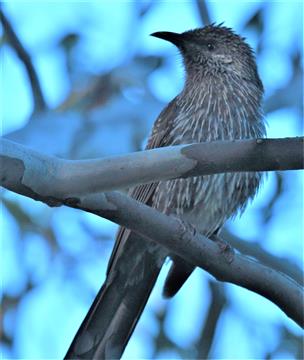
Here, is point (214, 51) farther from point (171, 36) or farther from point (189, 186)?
point (189, 186)

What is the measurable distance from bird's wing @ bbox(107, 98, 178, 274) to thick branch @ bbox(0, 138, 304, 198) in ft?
4.22

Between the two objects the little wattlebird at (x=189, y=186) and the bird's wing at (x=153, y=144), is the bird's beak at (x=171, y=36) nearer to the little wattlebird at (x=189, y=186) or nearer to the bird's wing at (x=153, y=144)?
the little wattlebird at (x=189, y=186)

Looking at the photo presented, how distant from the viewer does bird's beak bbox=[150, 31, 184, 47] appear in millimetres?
4282

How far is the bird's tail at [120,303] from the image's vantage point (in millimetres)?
3352

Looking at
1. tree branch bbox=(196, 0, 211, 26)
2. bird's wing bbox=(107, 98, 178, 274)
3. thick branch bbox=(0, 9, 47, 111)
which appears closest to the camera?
bird's wing bbox=(107, 98, 178, 274)

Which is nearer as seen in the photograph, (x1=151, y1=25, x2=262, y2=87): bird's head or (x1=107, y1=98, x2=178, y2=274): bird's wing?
(x1=107, y1=98, x2=178, y2=274): bird's wing

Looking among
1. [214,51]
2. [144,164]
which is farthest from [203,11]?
[144,164]

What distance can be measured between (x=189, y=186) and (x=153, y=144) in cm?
33

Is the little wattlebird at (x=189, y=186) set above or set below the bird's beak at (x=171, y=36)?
below

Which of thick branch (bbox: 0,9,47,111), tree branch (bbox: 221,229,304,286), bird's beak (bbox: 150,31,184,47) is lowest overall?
tree branch (bbox: 221,229,304,286)

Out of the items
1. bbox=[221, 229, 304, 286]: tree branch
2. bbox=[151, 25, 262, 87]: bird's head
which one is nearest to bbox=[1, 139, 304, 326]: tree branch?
bbox=[221, 229, 304, 286]: tree branch

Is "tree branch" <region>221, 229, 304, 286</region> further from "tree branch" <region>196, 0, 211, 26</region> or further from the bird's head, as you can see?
"tree branch" <region>196, 0, 211, 26</region>

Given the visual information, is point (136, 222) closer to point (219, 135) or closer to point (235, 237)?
point (219, 135)

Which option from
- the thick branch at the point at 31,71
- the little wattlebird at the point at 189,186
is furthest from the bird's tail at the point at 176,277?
→ the thick branch at the point at 31,71
